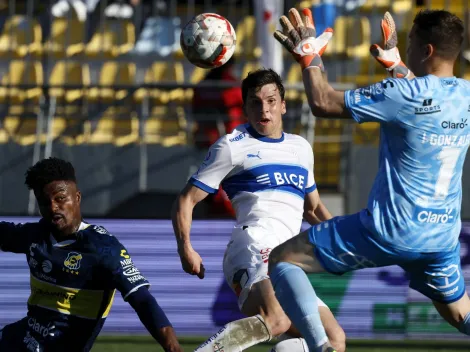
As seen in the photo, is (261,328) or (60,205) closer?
(60,205)

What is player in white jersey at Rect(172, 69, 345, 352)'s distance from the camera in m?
5.47

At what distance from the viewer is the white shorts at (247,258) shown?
554cm

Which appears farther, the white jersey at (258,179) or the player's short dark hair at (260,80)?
the player's short dark hair at (260,80)

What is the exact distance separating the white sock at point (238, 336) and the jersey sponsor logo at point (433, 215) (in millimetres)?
1045

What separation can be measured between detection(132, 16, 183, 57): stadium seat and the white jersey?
24.5 feet

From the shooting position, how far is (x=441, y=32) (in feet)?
16.0

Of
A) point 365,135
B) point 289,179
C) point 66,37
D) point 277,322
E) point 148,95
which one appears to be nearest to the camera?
point 277,322

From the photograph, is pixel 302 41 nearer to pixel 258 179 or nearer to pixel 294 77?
pixel 258 179

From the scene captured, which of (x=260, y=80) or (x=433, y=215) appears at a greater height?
(x=260, y=80)

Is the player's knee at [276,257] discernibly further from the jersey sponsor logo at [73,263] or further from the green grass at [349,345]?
the green grass at [349,345]

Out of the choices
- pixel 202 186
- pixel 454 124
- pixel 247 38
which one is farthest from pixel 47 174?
pixel 247 38

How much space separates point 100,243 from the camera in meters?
4.97

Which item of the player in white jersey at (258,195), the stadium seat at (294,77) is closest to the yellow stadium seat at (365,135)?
the stadium seat at (294,77)

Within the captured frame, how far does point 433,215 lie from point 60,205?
6.11 ft
